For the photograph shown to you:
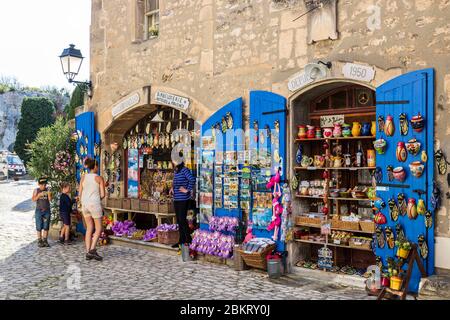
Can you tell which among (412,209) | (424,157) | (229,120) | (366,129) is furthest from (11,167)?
(424,157)

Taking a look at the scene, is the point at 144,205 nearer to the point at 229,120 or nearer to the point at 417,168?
the point at 229,120

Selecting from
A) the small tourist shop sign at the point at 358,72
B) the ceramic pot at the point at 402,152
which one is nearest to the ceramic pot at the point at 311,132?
the small tourist shop sign at the point at 358,72

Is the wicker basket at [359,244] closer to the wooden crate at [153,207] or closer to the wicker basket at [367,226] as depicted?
the wicker basket at [367,226]

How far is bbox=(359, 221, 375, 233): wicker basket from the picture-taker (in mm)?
5965

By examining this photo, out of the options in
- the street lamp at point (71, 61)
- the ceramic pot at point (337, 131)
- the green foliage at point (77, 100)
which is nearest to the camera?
the ceramic pot at point (337, 131)

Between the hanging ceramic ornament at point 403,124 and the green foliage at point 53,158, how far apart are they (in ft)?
23.4

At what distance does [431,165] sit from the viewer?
17.1ft

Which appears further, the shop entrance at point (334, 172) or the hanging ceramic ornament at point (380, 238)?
the shop entrance at point (334, 172)

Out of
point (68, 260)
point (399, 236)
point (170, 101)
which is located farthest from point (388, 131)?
point (68, 260)

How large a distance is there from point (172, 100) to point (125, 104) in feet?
4.43

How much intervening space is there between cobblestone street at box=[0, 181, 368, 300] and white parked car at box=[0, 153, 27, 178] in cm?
2193

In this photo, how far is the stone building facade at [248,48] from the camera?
5.33m

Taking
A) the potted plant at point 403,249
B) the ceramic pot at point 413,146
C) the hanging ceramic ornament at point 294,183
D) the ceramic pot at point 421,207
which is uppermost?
the ceramic pot at point 413,146

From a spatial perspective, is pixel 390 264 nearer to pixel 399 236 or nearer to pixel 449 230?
pixel 399 236
